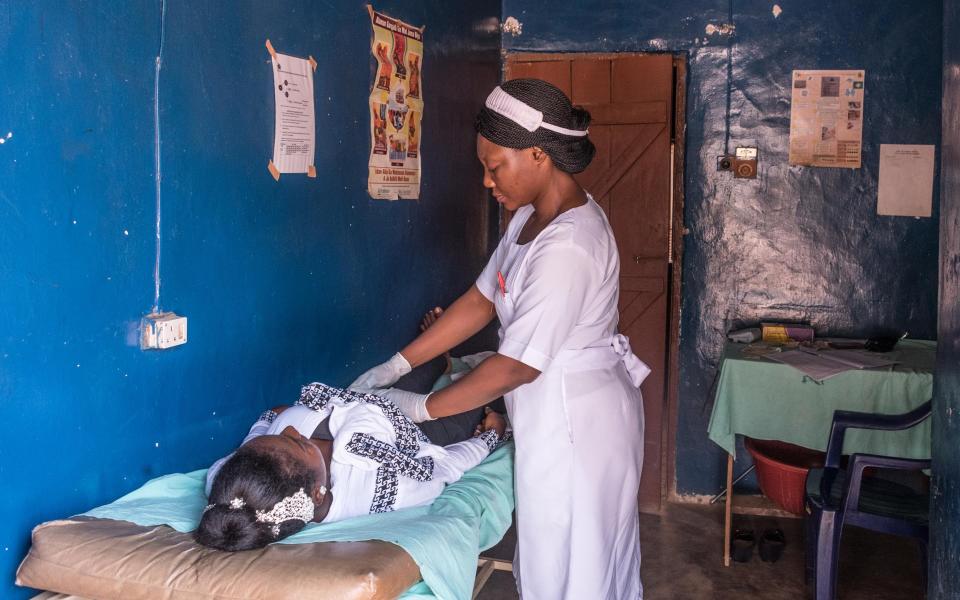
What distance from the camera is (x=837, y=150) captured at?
4.12m

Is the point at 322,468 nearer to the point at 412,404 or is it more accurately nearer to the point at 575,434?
the point at 412,404

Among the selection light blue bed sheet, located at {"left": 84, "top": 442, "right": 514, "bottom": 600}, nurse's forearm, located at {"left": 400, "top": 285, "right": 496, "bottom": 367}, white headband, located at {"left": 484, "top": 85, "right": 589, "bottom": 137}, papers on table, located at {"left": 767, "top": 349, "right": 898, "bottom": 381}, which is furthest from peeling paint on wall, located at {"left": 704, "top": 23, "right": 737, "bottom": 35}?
light blue bed sheet, located at {"left": 84, "top": 442, "right": 514, "bottom": 600}

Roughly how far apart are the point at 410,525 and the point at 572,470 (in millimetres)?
481

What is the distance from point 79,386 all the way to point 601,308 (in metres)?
1.24

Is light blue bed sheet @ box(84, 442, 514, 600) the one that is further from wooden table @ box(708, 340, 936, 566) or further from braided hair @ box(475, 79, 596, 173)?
wooden table @ box(708, 340, 936, 566)

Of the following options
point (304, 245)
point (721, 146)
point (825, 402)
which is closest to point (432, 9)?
point (304, 245)

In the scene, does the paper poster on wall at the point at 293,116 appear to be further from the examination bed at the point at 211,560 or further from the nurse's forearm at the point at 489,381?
the examination bed at the point at 211,560

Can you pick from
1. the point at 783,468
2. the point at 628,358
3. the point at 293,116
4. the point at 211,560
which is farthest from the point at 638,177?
the point at 211,560

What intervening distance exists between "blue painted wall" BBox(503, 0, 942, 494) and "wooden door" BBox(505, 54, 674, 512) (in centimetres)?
10

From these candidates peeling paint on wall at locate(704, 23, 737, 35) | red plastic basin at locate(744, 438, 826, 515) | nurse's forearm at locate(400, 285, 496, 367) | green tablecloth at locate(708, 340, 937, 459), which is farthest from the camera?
peeling paint on wall at locate(704, 23, 737, 35)

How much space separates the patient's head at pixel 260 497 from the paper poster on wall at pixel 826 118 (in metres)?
3.12

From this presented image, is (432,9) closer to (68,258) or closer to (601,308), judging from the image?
(601,308)

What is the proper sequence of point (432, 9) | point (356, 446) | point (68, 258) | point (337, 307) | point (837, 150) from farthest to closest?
1. point (837, 150)
2. point (432, 9)
3. point (337, 307)
4. point (356, 446)
5. point (68, 258)

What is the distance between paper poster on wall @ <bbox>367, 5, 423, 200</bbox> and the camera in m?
2.94
